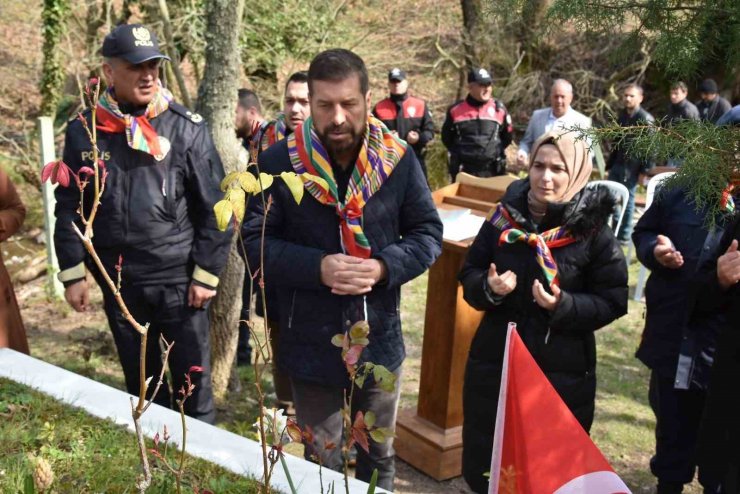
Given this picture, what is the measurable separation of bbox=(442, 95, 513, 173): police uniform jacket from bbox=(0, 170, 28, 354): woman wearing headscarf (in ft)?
21.3

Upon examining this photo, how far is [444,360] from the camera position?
3918 mm

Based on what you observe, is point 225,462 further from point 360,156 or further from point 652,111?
point 652,111

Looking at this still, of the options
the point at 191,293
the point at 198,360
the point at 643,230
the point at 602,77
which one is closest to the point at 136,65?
the point at 191,293

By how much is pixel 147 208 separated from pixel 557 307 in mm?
1842

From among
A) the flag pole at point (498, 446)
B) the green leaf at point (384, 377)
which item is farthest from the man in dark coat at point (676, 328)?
the green leaf at point (384, 377)

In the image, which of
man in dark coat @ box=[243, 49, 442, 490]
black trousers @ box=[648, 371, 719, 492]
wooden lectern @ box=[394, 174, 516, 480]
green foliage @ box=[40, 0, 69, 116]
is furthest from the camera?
green foliage @ box=[40, 0, 69, 116]

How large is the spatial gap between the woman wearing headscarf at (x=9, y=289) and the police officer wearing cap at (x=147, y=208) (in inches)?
9.2

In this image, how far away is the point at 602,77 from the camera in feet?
51.2

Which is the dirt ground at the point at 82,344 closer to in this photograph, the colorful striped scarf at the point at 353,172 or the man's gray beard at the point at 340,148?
the colorful striped scarf at the point at 353,172

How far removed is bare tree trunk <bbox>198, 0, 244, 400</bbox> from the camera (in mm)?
4316

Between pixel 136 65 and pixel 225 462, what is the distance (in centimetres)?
192

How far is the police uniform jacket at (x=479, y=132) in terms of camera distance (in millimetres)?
9227

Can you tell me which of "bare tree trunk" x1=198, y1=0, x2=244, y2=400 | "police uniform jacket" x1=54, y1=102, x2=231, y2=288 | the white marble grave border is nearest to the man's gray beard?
"police uniform jacket" x1=54, y1=102, x2=231, y2=288

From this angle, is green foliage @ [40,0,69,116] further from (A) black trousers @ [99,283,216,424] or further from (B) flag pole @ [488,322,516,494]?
(B) flag pole @ [488,322,516,494]
